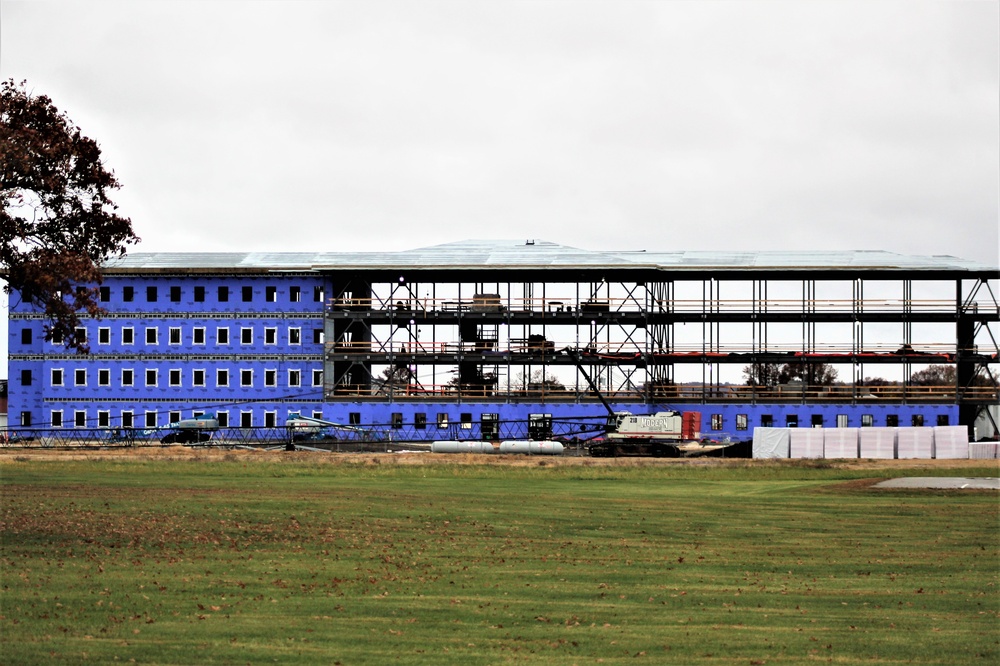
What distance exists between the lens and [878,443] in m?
70.2

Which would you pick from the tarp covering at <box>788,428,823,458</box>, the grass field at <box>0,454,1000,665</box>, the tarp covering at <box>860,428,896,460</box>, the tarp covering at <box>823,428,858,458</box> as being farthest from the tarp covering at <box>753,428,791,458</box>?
the grass field at <box>0,454,1000,665</box>

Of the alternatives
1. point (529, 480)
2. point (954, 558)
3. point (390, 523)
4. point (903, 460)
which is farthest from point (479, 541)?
point (903, 460)

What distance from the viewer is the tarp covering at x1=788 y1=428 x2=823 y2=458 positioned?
230 feet

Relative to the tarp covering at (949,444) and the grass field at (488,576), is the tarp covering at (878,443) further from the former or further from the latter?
the grass field at (488,576)

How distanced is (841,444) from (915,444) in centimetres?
388

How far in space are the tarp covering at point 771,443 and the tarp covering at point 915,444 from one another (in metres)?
5.68

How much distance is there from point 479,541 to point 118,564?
789cm

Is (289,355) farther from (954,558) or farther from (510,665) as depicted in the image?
(510,665)

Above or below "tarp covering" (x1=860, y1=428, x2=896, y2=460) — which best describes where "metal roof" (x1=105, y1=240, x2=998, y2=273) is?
above

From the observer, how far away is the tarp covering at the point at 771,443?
70812 millimetres

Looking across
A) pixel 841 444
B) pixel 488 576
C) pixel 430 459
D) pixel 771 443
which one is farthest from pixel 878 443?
pixel 488 576

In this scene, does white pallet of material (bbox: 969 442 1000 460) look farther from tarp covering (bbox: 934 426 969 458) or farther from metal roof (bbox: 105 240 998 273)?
metal roof (bbox: 105 240 998 273)

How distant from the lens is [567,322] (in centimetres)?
9288

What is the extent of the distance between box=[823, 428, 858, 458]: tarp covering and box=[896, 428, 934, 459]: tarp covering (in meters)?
2.30
